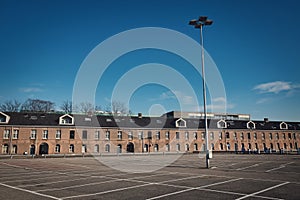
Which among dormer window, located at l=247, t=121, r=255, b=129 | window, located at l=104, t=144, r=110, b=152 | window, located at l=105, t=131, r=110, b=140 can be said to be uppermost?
dormer window, located at l=247, t=121, r=255, b=129

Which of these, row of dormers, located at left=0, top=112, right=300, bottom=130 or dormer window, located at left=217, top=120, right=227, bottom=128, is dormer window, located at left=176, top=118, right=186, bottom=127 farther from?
dormer window, located at left=217, top=120, right=227, bottom=128

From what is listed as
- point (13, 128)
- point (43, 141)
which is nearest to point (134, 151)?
point (43, 141)

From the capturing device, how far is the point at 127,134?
57781mm

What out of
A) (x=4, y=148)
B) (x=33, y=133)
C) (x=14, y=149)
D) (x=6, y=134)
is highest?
(x=33, y=133)

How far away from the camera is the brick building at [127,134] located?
49.3 metres

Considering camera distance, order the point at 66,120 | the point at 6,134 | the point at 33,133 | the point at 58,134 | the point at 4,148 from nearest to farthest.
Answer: the point at 4,148 < the point at 6,134 < the point at 33,133 < the point at 58,134 < the point at 66,120

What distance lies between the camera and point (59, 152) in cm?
5131

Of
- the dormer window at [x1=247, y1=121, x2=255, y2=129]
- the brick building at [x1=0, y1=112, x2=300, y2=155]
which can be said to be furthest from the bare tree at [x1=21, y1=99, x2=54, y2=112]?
the dormer window at [x1=247, y1=121, x2=255, y2=129]

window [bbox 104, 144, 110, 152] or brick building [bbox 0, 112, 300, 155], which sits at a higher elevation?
brick building [bbox 0, 112, 300, 155]

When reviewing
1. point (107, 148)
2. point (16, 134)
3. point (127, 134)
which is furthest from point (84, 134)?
point (16, 134)

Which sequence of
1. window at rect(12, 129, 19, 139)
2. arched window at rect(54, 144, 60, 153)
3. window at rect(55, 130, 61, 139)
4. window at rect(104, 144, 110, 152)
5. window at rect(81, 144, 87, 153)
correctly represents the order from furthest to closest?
window at rect(104, 144, 110, 152), window at rect(81, 144, 87, 153), window at rect(55, 130, 61, 139), arched window at rect(54, 144, 60, 153), window at rect(12, 129, 19, 139)

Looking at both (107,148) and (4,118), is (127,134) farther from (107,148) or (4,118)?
(4,118)

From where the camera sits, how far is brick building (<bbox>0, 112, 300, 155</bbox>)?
1943 inches

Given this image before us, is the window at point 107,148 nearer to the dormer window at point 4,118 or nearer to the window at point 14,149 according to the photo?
the window at point 14,149
